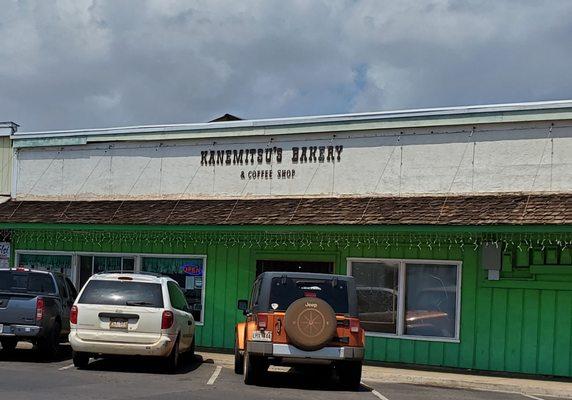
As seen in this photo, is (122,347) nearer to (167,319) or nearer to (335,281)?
(167,319)

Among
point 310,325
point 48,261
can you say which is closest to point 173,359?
point 310,325

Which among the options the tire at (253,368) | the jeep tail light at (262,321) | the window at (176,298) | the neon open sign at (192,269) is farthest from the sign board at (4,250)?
the jeep tail light at (262,321)

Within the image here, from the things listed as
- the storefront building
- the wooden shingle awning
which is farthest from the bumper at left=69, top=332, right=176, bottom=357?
the wooden shingle awning

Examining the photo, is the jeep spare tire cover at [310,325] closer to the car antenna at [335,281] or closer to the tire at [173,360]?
the car antenna at [335,281]

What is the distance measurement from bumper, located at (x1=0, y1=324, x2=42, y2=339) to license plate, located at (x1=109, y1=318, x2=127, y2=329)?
1942 mm

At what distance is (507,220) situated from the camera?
15359 millimetres

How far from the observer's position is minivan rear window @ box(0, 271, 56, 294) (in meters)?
15.9

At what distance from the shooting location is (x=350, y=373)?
42.6 ft

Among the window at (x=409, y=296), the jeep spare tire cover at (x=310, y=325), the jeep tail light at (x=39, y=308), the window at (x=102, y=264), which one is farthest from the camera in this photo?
the window at (x=102, y=264)

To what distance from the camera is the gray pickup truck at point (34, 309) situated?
14.7 meters

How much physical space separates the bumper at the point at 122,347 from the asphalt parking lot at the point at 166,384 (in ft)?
1.21

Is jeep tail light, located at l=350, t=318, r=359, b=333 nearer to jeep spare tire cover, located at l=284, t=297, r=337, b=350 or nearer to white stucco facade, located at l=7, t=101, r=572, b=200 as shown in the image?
jeep spare tire cover, located at l=284, t=297, r=337, b=350

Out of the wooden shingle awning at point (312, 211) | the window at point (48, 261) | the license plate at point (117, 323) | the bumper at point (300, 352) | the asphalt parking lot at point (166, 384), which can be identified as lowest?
the asphalt parking lot at point (166, 384)

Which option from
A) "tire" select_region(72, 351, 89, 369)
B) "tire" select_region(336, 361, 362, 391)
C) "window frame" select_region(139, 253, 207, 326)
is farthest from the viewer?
"window frame" select_region(139, 253, 207, 326)
